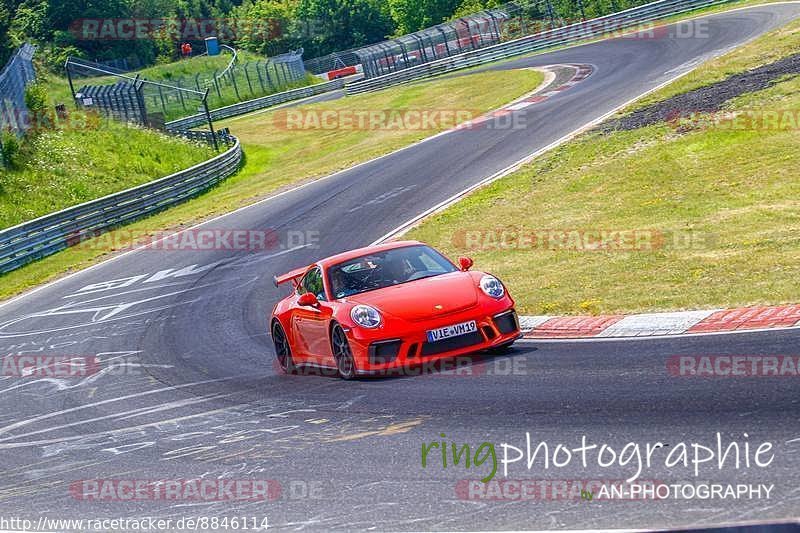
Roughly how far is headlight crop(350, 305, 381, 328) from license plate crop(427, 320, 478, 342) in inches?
21.7

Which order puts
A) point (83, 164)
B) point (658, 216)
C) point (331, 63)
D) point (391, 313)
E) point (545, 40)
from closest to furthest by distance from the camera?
point (391, 313) → point (658, 216) → point (83, 164) → point (545, 40) → point (331, 63)

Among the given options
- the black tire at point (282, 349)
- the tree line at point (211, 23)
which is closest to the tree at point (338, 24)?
the tree line at point (211, 23)

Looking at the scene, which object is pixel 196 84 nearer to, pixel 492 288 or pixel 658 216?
pixel 658 216

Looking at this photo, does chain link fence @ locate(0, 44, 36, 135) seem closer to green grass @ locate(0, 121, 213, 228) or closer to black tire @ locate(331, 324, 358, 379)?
green grass @ locate(0, 121, 213, 228)

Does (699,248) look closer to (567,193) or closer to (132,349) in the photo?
(567,193)

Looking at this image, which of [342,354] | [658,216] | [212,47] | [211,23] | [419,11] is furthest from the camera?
[419,11]

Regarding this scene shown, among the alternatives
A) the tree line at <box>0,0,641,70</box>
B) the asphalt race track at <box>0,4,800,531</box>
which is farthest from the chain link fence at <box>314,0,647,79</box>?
the asphalt race track at <box>0,4,800,531</box>

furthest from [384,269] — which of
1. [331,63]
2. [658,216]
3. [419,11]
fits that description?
[419,11]

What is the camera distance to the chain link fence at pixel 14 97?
33.9m

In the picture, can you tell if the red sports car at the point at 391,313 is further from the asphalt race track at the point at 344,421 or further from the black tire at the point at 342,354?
the asphalt race track at the point at 344,421

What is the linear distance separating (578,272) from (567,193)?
655cm

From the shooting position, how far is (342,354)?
11.1m

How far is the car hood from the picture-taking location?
423 inches

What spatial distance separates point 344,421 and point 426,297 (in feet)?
7.32
